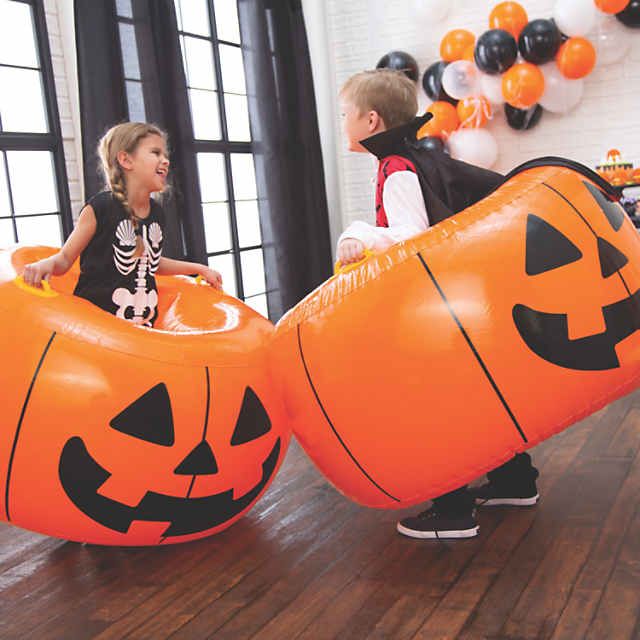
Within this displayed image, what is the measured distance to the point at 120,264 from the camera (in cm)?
241

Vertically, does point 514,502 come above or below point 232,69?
below

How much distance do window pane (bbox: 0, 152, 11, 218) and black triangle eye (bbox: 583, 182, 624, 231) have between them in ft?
8.40

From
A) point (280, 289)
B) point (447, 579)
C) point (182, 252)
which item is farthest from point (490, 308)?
point (280, 289)

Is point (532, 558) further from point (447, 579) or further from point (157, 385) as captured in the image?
point (157, 385)

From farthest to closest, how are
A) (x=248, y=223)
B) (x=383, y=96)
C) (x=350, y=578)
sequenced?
(x=248, y=223), (x=383, y=96), (x=350, y=578)

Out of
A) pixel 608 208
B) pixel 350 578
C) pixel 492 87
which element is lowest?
pixel 350 578

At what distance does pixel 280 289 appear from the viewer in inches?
193

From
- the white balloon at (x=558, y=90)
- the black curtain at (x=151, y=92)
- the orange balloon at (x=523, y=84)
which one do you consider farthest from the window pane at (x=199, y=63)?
the white balloon at (x=558, y=90)

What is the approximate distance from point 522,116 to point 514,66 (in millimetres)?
397

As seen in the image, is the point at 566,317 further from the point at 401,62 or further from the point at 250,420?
the point at 401,62

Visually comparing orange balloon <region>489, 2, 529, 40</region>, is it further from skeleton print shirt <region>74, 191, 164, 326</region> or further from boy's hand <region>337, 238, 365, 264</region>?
boy's hand <region>337, 238, 365, 264</region>

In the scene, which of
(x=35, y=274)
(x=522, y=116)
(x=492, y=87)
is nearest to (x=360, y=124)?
(x=35, y=274)

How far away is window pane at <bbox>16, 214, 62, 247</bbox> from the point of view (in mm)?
3609

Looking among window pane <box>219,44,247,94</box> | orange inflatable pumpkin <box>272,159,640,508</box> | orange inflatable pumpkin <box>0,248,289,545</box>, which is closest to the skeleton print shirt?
orange inflatable pumpkin <box>0,248,289,545</box>
